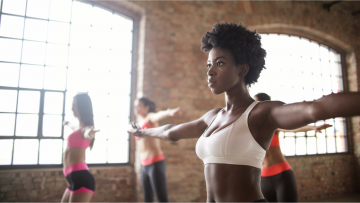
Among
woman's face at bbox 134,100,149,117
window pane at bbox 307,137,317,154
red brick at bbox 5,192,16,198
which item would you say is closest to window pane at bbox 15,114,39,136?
red brick at bbox 5,192,16,198

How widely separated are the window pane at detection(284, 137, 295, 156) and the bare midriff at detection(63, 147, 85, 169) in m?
4.55

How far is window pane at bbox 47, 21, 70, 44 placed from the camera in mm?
4024

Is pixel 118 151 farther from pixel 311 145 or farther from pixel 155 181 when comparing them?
pixel 311 145

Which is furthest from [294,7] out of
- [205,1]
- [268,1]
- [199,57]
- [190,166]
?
[190,166]

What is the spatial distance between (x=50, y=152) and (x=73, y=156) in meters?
1.45

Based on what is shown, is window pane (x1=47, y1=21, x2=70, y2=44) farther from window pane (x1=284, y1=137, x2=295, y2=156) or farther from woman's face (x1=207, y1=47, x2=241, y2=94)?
window pane (x1=284, y1=137, x2=295, y2=156)

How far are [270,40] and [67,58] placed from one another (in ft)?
13.9

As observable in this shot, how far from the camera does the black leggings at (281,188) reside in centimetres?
246

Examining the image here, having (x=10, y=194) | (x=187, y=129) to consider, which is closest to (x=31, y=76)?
(x=10, y=194)

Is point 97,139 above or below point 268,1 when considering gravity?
below

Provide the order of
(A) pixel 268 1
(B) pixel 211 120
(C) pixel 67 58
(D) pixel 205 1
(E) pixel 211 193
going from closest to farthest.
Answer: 1. (E) pixel 211 193
2. (B) pixel 211 120
3. (C) pixel 67 58
4. (D) pixel 205 1
5. (A) pixel 268 1

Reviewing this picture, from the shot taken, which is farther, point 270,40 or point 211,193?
point 270,40

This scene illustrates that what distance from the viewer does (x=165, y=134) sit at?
180cm

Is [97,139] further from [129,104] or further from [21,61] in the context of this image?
[21,61]
